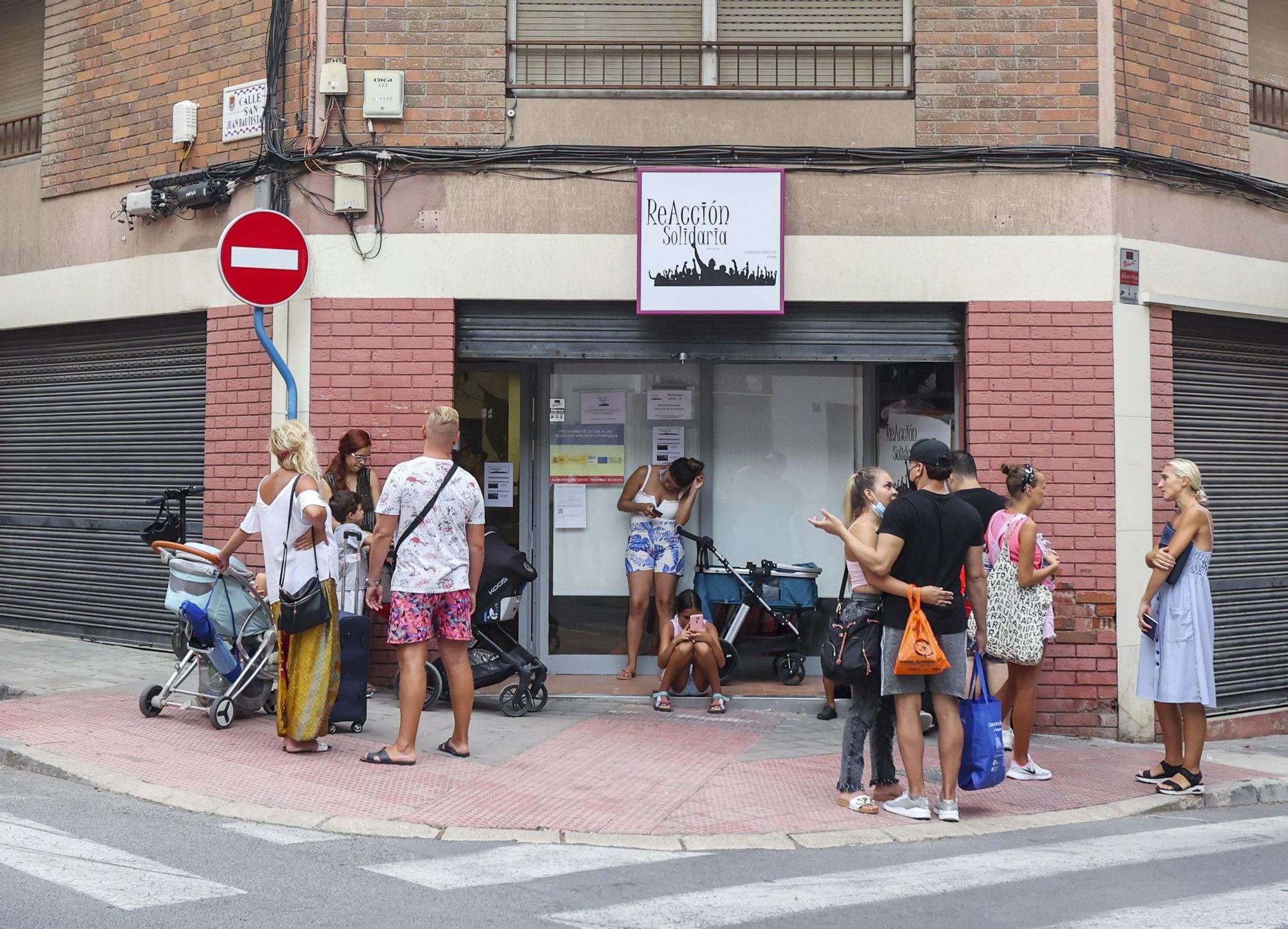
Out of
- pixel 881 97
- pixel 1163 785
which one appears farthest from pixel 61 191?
pixel 1163 785

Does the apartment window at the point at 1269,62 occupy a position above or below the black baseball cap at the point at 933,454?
above

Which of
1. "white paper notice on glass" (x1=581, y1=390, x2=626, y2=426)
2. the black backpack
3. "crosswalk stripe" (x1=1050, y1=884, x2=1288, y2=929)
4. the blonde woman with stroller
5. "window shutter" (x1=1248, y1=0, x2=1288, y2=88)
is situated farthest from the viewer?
"window shutter" (x1=1248, y1=0, x2=1288, y2=88)

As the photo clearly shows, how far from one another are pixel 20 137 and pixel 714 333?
6.97 m

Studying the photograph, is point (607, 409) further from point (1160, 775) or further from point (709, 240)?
point (1160, 775)

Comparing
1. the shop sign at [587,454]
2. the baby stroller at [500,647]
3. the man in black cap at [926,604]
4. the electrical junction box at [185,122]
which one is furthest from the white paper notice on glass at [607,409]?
the man in black cap at [926,604]

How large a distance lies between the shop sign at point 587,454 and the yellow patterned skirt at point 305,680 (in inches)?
130

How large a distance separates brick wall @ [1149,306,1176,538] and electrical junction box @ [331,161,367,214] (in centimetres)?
576

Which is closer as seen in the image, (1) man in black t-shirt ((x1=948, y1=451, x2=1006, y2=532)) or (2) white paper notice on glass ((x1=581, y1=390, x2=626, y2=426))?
(1) man in black t-shirt ((x1=948, y1=451, x2=1006, y2=532))

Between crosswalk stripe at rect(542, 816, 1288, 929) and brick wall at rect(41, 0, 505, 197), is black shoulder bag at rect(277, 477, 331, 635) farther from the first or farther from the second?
brick wall at rect(41, 0, 505, 197)

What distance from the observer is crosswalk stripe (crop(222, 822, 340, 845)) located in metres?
6.18

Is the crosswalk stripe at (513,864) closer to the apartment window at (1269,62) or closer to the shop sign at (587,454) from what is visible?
the shop sign at (587,454)

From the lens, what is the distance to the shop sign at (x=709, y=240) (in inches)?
385

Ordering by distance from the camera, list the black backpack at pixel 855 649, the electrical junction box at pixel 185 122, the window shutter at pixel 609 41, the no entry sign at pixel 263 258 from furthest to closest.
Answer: the electrical junction box at pixel 185 122 < the window shutter at pixel 609 41 < the no entry sign at pixel 263 258 < the black backpack at pixel 855 649

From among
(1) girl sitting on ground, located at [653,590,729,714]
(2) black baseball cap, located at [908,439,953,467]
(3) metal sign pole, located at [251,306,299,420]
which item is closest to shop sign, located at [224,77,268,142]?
(3) metal sign pole, located at [251,306,299,420]
